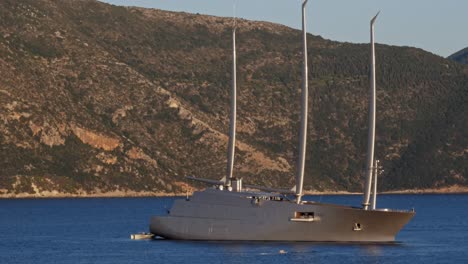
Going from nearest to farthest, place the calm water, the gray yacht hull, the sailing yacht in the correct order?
the calm water → the sailing yacht → the gray yacht hull

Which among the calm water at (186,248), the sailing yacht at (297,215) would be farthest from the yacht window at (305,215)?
the calm water at (186,248)

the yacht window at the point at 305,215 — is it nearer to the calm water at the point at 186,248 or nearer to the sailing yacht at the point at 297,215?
the sailing yacht at the point at 297,215

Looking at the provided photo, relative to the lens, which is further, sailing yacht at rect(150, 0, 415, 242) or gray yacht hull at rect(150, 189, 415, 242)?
gray yacht hull at rect(150, 189, 415, 242)

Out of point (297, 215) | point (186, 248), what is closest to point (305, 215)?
point (297, 215)

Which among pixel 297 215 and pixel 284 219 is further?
pixel 284 219

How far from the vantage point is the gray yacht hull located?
91.2 metres

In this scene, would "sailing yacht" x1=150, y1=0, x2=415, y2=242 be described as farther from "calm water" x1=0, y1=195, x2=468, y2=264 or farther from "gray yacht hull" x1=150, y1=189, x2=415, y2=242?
A: "calm water" x1=0, y1=195, x2=468, y2=264

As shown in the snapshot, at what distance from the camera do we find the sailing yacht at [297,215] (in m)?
91.1

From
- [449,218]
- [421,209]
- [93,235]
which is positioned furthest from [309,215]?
[421,209]

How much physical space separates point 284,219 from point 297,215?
1173 millimetres

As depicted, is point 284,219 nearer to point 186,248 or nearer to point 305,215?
point 305,215

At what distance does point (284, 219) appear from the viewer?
303 feet

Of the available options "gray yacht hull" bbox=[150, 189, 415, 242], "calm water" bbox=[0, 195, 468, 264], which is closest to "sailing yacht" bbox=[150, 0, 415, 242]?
"gray yacht hull" bbox=[150, 189, 415, 242]

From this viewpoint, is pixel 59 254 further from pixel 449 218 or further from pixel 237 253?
pixel 449 218
